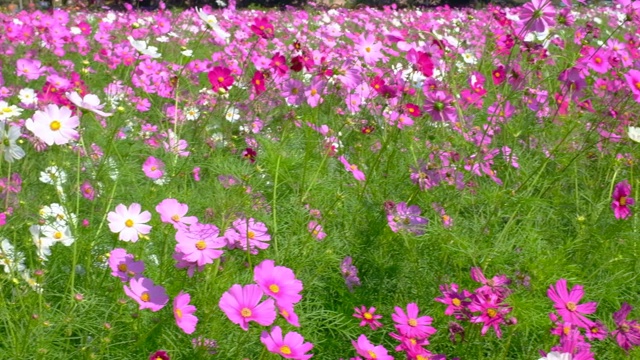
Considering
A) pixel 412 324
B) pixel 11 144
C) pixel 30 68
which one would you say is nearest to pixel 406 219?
pixel 412 324

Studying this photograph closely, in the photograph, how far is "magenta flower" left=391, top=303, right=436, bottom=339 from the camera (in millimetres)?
1467

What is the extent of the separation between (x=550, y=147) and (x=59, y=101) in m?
1.85

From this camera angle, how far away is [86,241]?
1728 mm

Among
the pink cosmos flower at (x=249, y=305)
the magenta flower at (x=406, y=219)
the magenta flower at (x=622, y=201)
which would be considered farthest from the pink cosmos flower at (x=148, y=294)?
the magenta flower at (x=622, y=201)

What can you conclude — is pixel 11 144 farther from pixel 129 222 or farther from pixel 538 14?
pixel 538 14

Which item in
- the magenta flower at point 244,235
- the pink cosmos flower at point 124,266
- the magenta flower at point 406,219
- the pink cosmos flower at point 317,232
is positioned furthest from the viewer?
the magenta flower at point 406,219

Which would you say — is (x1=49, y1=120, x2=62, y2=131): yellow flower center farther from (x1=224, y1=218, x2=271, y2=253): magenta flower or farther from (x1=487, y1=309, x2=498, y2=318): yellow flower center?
(x1=487, y1=309, x2=498, y2=318): yellow flower center

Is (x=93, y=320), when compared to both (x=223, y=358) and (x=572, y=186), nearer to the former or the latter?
(x=223, y=358)

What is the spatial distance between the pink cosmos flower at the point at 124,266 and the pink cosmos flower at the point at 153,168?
684 mm

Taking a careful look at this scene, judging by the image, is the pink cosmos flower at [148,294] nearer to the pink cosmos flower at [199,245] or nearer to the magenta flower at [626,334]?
the pink cosmos flower at [199,245]

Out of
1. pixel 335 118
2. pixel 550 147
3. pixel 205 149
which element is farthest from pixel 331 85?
pixel 550 147

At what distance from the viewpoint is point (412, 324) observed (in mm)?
1499

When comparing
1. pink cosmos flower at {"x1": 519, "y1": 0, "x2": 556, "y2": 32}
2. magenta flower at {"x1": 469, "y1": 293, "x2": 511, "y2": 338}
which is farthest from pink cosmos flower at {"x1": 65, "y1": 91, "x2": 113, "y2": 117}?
pink cosmos flower at {"x1": 519, "y1": 0, "x2": 556, "y2": 32}

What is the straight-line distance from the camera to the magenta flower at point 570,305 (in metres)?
1.35
